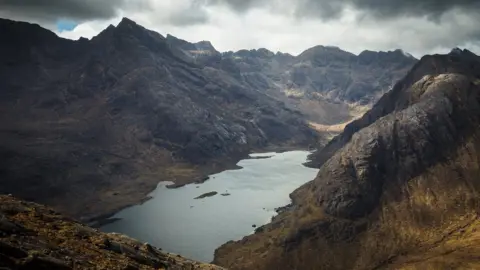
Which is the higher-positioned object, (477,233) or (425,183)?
(425,183)

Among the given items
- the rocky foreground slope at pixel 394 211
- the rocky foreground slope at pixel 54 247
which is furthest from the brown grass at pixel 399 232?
the rocky foreground slope at pixel 54 247

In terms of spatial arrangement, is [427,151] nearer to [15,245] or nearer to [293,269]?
[293,269]

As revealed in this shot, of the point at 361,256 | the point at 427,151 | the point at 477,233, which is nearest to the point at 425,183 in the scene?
the point at 427,151

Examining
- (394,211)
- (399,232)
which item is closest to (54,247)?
(399,232)

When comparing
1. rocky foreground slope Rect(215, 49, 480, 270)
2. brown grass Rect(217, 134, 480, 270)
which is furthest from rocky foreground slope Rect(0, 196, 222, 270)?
rocky foreground slope Rect(215, 49, 480, 270)

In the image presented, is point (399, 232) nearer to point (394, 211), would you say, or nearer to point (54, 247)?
point (394, 211)

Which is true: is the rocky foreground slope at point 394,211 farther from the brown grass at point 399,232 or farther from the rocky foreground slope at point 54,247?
the rocky foreground slope at point 54,247

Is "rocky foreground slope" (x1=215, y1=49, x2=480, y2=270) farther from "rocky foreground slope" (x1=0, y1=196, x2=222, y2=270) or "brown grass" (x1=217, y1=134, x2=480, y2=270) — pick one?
"rocky foreground slope" (x1=0, y1=196, x2=222, y2=270)
